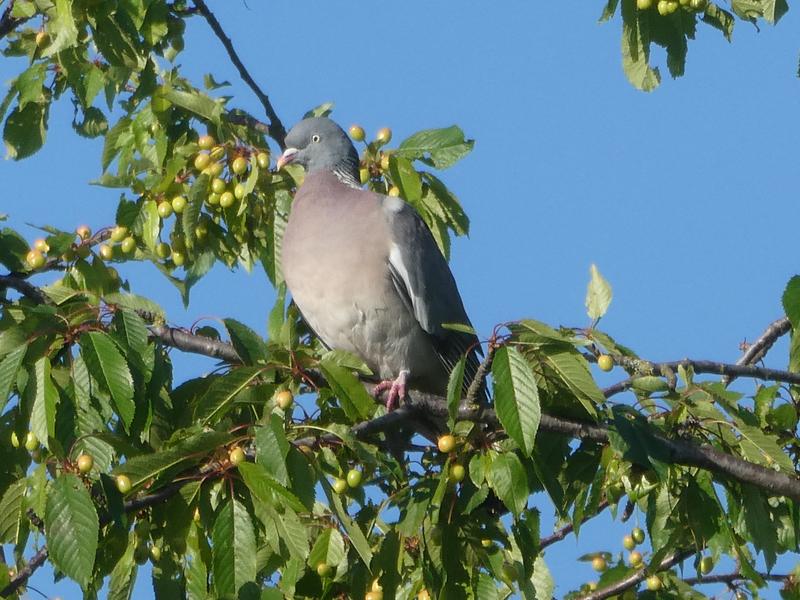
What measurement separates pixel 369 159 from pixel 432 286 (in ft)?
2.27

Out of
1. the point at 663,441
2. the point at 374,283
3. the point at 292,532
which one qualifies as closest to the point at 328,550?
the point at 292,532

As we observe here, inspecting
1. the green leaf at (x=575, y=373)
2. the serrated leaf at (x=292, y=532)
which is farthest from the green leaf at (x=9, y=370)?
the green leaf at (x=575, y=373)

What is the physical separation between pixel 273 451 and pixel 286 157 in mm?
2606

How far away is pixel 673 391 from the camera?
3754 millimetres

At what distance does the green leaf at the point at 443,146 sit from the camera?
4.61 meters

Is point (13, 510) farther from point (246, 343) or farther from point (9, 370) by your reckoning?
point (246, 343)

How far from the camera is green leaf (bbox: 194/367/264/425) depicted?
11.4 ft

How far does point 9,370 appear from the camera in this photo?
11.0 feet

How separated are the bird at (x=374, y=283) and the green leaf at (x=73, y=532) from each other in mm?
2081

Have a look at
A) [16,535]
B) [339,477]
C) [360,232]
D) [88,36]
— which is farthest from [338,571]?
[88,36]

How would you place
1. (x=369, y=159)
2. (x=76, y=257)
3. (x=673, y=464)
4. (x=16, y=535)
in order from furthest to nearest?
1. (x=369, y=159)
2. (x=76, y=257)
3. (x=673, y=464)
4. (x=16, y=535)

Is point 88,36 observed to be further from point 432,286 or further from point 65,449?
point 65,449

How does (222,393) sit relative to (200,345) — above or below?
below

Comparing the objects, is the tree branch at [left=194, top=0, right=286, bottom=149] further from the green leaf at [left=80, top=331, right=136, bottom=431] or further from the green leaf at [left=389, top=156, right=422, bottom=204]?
the green leaf at [left=80, top=331, right=136, bottom=431]
